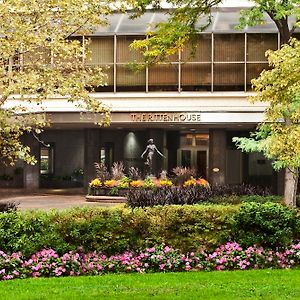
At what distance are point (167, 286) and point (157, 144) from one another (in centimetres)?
2998

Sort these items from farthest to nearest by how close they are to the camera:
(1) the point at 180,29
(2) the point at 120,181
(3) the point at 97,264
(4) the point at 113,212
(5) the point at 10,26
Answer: (2) the point at 120,181, (1) the point at 180,29, (5) the point at 10,26, (4) the point at 113,212, (3) the point at 97,264

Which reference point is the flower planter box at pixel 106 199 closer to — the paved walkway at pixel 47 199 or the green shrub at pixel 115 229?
the paved walkway at pixel 47 199

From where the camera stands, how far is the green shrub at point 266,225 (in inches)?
513

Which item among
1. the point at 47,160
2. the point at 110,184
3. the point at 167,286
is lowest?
the point at 167,286

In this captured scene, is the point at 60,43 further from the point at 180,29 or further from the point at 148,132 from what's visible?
the point at 148,132

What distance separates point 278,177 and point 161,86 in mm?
8717

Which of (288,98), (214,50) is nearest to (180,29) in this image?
(288,98)

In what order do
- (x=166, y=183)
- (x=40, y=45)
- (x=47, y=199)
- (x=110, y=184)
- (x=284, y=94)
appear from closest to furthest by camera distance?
(x=40, y=45) < (x=284, y=94) < (x=166, y=183) < (x=110, y=184) < (x=47, y=199)

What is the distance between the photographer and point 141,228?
13.3 meters

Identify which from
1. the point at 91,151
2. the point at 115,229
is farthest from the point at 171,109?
the point at 115,229

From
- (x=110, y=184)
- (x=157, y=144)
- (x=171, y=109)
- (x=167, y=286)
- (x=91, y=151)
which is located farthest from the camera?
(x=91, y=151)

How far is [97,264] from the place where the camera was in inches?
491

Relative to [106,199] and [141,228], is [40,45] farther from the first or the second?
[106,199]

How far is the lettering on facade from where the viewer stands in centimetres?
3475
